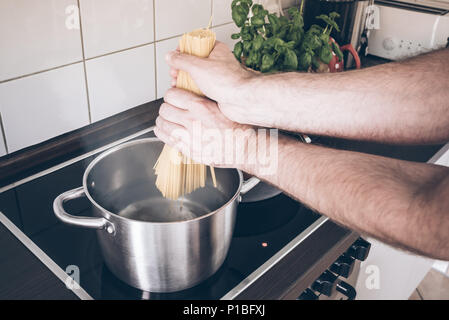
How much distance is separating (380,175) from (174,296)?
0.37 m

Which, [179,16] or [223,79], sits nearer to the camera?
[223,79]

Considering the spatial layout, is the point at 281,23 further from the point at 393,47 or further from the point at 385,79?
the point at 393,47

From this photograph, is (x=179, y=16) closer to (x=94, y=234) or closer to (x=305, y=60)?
(x=305, y=60)

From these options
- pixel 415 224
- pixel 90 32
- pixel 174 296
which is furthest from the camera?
pixel 90 32

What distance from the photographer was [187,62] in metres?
0.72

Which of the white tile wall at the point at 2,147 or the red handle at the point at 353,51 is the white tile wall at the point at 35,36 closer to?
the white tile wall at the point at 2,147

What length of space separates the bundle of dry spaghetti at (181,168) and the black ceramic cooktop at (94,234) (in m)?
0.13

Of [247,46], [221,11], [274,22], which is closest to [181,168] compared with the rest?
[247,46]

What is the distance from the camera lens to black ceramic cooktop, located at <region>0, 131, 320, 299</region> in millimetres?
720

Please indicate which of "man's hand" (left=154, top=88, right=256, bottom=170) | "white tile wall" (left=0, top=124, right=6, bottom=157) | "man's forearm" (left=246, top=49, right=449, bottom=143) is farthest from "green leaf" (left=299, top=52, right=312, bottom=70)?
"white tile wall" (left=0, top=124, right=6, bottom=157)

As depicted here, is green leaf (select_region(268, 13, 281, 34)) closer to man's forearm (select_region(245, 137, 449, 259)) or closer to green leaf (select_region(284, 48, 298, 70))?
green leaf (select_region(284, 48, 298, 70))

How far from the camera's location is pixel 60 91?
95 cm

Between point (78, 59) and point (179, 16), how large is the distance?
30 centimetres

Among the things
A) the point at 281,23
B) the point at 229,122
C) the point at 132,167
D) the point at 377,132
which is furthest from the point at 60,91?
the point at 377,132
